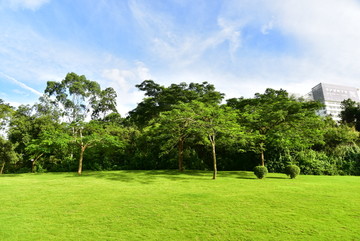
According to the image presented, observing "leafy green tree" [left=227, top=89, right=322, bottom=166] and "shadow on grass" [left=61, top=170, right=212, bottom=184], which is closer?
"shadow on grass" [left=61, top=170, right=212, bottom=184]

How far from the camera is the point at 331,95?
73.4 m

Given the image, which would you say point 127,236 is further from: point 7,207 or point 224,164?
point 224,164

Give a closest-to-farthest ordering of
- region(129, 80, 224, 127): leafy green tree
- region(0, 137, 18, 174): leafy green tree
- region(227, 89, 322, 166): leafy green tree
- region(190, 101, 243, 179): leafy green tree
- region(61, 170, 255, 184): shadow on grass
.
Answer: region(190, 101, 243, 179): leafy green tree
region(61, 170, 255, 184): shadow on grass
region(227, 89, 322, 166): leafy green tree
region(0, 137, 18, 174): leafy green tree
region(129, 80, 224, 127): leafy green tree

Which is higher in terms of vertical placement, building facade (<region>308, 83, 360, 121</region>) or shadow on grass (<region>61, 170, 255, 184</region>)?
building facade (<region>308, 83, 360, 121</region>)

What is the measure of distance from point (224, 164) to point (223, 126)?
8074mm

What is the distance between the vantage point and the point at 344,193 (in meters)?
7.69

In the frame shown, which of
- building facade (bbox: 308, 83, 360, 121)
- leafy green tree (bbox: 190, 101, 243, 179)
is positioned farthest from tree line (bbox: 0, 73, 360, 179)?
building facade (bbox: 308, 83, 360, 121)

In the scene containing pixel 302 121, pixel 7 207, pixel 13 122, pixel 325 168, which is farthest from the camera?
pixel 13 122

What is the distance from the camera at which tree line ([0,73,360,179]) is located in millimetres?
13258

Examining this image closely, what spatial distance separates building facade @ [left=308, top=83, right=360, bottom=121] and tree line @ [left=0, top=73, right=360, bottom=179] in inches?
2463

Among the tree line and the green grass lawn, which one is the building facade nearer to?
the tree line

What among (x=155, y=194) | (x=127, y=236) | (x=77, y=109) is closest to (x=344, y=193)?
(x=155, y=194)

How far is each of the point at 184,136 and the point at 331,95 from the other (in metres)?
81.3

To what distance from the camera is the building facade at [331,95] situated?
71.9 m
